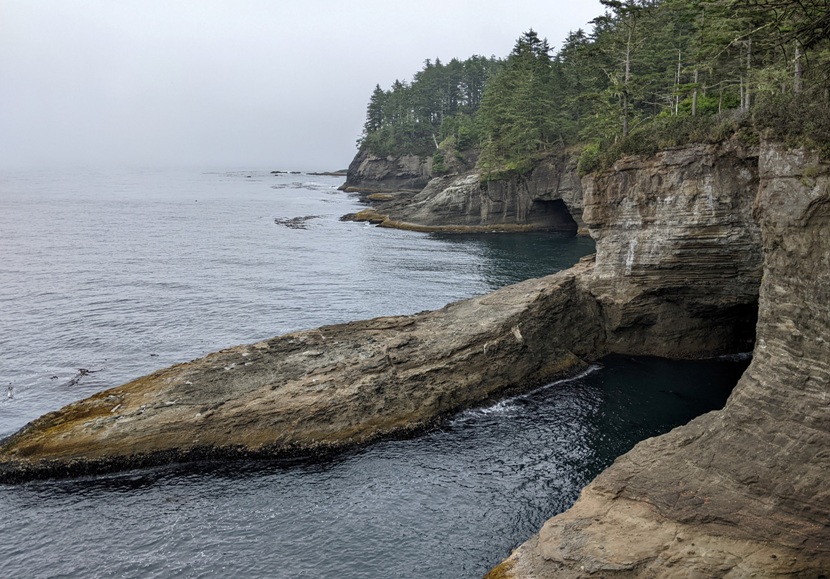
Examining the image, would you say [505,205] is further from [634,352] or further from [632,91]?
[634,352]

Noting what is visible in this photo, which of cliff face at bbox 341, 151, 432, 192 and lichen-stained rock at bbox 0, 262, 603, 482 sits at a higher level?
cliff face at bbox 341, 151, 432, 192

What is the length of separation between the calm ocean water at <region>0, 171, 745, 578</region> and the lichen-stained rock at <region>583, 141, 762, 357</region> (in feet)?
7.29

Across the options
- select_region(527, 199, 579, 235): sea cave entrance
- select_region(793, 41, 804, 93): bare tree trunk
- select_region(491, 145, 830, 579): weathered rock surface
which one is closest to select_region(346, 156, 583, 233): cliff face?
select_region(527, 199, 579, 235): sea cave entrance

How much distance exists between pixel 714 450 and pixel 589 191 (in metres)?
20.2

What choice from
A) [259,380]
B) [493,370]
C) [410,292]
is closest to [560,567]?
[493,370]

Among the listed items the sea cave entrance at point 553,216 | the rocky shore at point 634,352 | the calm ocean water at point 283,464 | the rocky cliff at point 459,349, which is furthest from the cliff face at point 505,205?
the rocky shore at point 634,352

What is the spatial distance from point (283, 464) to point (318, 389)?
3.91 meters

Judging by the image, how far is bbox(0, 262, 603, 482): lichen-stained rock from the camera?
2497 cm

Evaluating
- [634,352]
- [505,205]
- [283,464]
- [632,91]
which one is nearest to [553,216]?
[505,205]

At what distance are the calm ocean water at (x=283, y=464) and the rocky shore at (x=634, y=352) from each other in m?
1.63

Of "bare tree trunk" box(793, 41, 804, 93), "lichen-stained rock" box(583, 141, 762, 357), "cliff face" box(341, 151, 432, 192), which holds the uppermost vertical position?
"cliff face" box(341, 151, 432, 192)

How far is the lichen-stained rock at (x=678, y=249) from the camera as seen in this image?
29.6 metres

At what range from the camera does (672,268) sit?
1287 inches

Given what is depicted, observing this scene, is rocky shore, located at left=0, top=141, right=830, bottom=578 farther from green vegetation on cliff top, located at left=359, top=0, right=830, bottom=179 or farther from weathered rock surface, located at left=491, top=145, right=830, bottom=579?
green vegetation on cliff top, located at left=359, top=0, right=830, bottom=179
